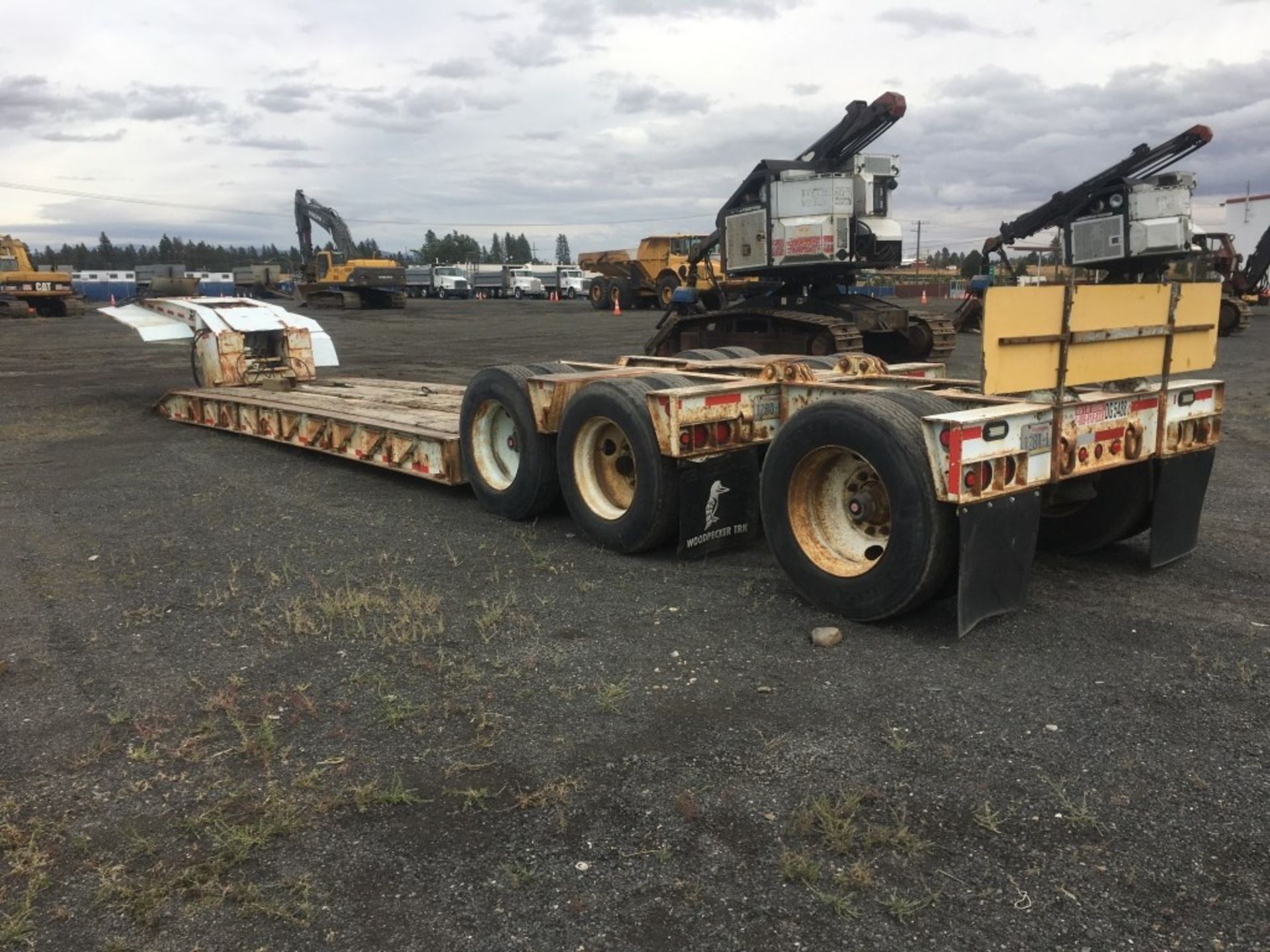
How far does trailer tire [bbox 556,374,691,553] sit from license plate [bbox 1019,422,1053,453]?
1.97 metres

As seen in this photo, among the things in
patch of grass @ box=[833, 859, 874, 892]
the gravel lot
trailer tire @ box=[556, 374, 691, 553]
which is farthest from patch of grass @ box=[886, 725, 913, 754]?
trailer tire @ box=[556, 374, 691, 553]

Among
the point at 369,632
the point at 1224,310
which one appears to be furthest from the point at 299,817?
the point at 1224,310

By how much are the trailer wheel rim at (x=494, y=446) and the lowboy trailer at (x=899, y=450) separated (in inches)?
0.6

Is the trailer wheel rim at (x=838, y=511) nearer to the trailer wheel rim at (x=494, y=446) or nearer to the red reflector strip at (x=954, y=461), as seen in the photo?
the red reflector strip at (x=954, y=461)

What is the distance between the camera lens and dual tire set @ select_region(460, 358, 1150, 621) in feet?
14.5

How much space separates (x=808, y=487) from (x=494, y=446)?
288cm

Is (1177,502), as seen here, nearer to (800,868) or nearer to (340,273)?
(800,868)

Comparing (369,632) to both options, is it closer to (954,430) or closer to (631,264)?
(954,430)

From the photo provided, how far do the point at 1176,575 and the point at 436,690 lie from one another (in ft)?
13.2

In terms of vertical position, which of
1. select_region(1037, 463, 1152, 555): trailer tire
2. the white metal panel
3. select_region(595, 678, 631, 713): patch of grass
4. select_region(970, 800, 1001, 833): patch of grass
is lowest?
select_region(970, 800, 1001, 833): patch of grass

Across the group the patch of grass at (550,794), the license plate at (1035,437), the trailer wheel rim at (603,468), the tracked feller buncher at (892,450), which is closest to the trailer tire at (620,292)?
the tracked feller buncher at (892,450)

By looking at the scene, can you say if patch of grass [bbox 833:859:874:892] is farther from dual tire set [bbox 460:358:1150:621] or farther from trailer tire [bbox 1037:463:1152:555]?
trailer tire [bbox 1037:463:1152:555]

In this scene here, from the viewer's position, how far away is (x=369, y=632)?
470 cm

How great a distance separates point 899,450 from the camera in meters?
4.39
